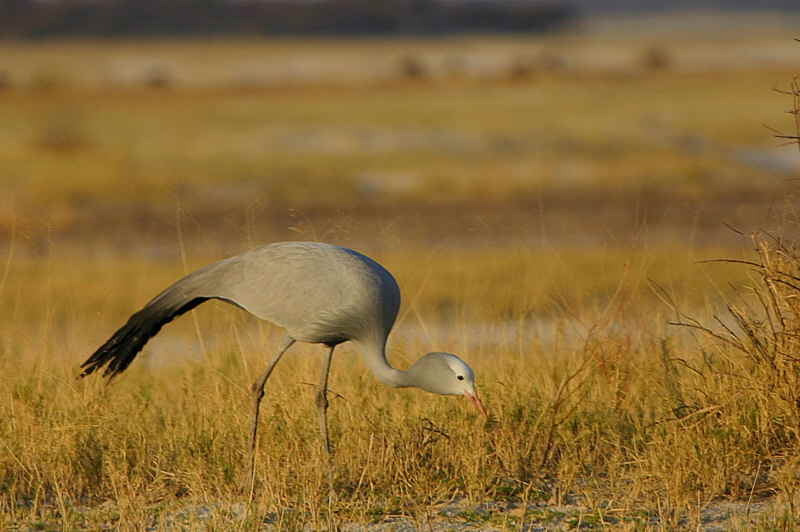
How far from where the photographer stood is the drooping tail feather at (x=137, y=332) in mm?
5977

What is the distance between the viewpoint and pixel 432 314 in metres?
12.3

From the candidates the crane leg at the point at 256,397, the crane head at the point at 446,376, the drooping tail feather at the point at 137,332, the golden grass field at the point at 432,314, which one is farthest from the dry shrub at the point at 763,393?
the drooping tail feather at the point at 137,332

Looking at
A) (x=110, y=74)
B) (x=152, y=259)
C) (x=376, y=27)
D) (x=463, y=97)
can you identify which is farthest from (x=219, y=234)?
(x=376, y=27)

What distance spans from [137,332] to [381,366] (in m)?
1.21

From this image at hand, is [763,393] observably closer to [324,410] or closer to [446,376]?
[446,376]

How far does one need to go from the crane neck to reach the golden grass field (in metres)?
0.42

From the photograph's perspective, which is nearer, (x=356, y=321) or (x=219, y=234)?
(x=356, y=321)

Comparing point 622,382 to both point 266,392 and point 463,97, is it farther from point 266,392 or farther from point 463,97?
point 463,97

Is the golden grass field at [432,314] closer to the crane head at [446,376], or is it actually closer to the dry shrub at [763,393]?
the dry shrub at [763,393]

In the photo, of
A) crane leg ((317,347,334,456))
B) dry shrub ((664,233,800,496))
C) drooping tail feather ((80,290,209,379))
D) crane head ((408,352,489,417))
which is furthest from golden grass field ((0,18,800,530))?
crane head ((408,352,489,417))

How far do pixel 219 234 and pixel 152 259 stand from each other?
6.62ft

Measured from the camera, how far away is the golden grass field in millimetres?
5801

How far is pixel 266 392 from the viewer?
6.88 metres

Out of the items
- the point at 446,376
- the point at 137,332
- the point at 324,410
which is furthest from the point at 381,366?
the point at 137,332
